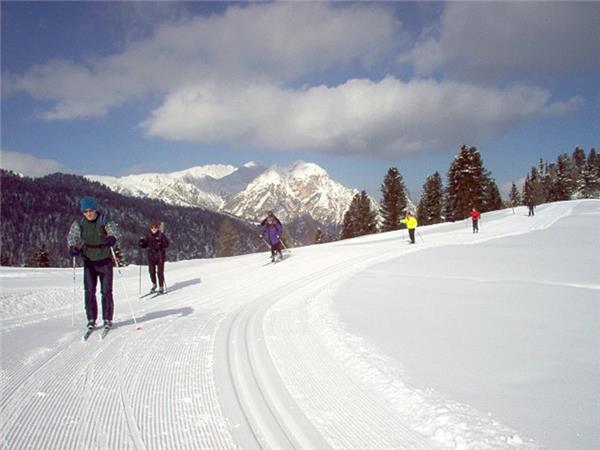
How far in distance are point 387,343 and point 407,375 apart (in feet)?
3.51

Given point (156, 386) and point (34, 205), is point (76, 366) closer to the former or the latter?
point (156, 386)

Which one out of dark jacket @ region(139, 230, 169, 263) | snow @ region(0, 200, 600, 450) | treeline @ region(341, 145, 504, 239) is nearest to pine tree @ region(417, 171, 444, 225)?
treeline @ region(341, 145, 504, 239)

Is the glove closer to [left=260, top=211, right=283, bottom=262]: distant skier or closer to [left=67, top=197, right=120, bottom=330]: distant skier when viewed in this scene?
[left=67, top=197, right=120, bottom=330]: distant skier

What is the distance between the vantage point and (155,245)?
10938 millimetres

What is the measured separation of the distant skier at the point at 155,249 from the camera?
10516 millimetres

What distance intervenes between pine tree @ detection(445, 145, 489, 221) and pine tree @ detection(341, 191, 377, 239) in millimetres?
13084

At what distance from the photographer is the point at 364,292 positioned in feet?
28.6

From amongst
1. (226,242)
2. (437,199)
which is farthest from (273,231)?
(437,199)

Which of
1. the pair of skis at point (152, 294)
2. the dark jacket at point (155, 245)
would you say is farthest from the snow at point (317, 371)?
the dark jacket at point (155, 245)

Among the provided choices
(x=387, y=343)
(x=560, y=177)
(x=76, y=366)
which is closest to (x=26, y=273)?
(x=76, y=366)

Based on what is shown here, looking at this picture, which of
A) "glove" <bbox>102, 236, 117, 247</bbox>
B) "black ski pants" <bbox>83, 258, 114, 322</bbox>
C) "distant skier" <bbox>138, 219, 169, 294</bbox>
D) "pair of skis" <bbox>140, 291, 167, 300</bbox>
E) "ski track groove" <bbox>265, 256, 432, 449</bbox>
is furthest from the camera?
"distant skier" <bbox>138, 219, 169, 294</bbox>

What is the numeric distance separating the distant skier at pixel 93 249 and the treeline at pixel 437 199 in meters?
50.8

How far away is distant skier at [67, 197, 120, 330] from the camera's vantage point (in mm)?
6094

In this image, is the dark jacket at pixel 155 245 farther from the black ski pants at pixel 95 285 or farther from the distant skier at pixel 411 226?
the distant skier at pixel 411 226
